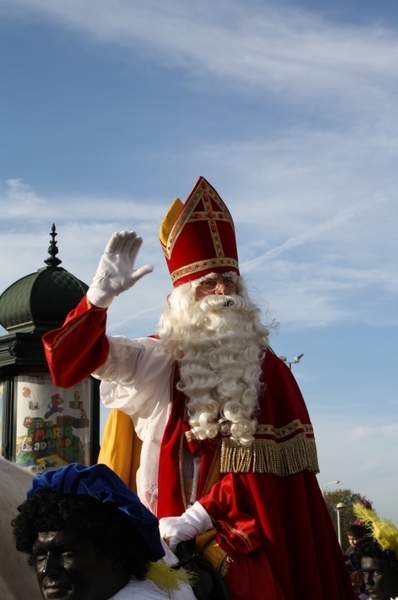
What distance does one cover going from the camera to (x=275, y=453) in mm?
4152

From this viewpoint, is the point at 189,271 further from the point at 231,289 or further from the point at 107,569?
the point at 107,569

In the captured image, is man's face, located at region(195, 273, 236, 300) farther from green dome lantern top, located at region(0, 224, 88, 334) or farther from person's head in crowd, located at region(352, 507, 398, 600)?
green dome lantern top, located at region(0, 224, 88, 334)

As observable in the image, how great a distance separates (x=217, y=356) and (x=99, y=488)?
177 centimetres

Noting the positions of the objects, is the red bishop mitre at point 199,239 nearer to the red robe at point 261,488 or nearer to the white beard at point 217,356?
the white beard at point 217,356

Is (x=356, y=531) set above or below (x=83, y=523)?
below

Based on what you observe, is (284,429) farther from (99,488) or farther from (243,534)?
(99,488)

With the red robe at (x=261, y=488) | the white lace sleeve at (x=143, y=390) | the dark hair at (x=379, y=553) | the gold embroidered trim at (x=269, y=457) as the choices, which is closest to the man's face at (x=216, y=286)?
the white lace sleeve at (x=143, y=390)

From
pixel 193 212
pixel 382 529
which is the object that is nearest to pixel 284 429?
pixel 382 529

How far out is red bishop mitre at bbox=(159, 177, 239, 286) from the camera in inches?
186

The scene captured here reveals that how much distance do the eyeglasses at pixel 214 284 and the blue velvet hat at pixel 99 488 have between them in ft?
6.52

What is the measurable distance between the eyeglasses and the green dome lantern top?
3451 millimetres

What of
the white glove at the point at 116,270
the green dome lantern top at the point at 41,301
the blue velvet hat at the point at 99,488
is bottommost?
the blue velvet hat at the point at 99,488

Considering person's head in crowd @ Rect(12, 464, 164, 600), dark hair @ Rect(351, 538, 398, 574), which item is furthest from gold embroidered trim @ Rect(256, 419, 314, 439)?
person's head in crowd @ Rect(12, 464, 164, 600)

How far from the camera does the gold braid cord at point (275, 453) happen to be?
4.10 metres
